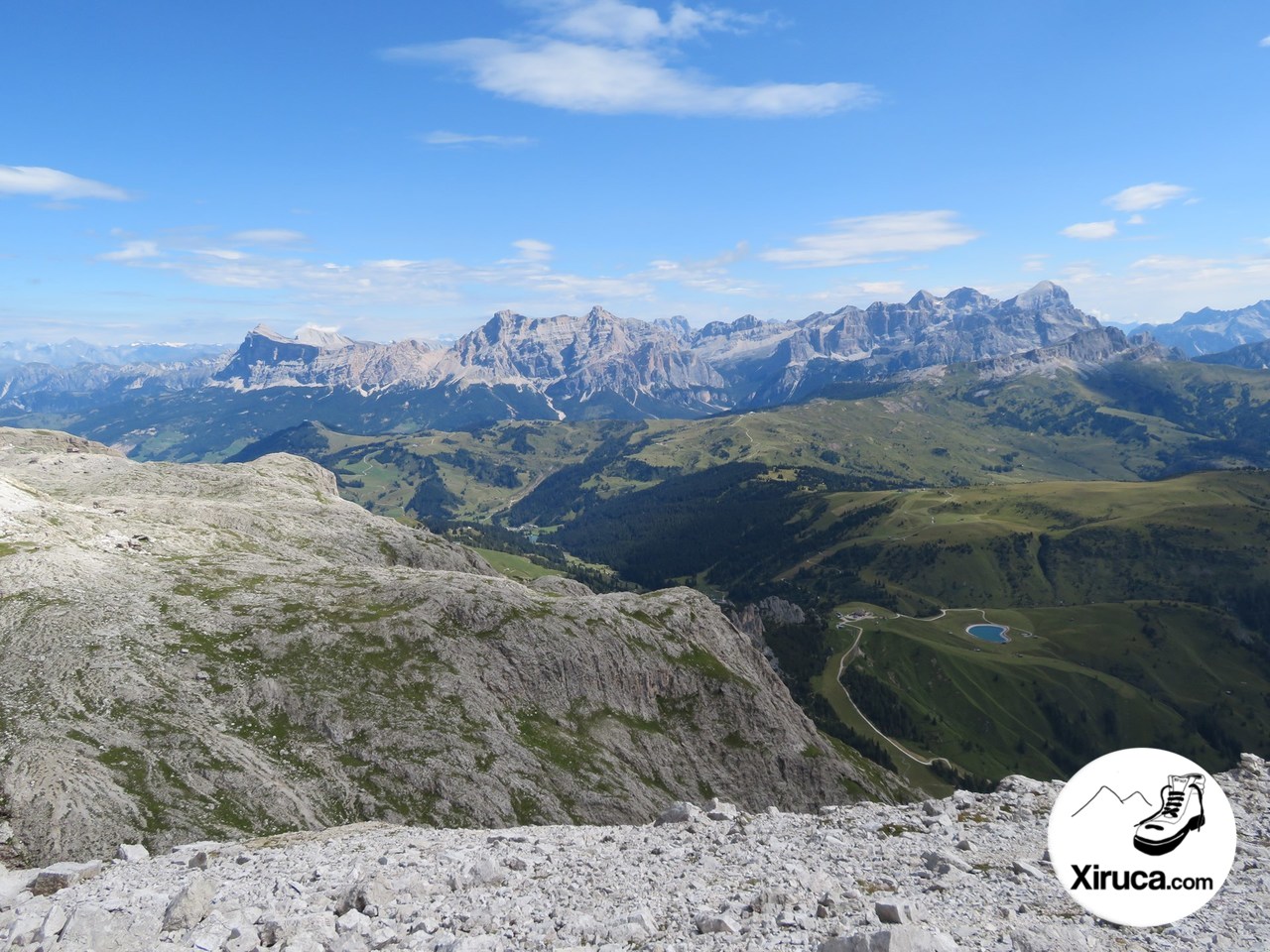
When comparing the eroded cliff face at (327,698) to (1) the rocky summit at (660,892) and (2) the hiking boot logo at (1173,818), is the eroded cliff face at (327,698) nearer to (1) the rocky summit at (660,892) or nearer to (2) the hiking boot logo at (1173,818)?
(1) the rocky summit at (660,892)

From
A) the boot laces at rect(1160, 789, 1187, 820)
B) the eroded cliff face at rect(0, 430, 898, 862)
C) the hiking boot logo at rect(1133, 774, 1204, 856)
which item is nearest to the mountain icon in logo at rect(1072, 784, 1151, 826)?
the hiking boot logo at rect(1133, 774, 1204, 856)

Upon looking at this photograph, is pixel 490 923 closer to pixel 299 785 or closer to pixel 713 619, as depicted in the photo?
pixel 299 785

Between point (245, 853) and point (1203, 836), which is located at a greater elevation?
point (1203, 836)

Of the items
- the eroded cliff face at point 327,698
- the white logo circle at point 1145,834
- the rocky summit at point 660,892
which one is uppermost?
the white logo circle at point 1145,834

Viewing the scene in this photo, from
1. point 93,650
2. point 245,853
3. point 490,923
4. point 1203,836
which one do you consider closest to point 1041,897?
point 1203,836

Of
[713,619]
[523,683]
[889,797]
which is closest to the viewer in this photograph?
[523,683]

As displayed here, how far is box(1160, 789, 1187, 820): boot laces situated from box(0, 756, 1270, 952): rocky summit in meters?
4.10

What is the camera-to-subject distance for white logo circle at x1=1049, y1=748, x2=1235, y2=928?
25.8 meters

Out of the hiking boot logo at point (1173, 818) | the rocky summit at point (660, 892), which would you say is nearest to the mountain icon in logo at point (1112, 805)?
the hiking boot logo at point (1173, 818)

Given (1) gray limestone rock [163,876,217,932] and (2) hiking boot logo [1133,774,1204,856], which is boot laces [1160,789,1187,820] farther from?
(1) gray limestone rock [163,876,217,932]

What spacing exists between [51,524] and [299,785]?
8719 cm

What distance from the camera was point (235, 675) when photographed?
327 ft

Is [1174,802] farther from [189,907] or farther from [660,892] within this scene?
[189,907]

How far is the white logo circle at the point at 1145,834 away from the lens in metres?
25.8
